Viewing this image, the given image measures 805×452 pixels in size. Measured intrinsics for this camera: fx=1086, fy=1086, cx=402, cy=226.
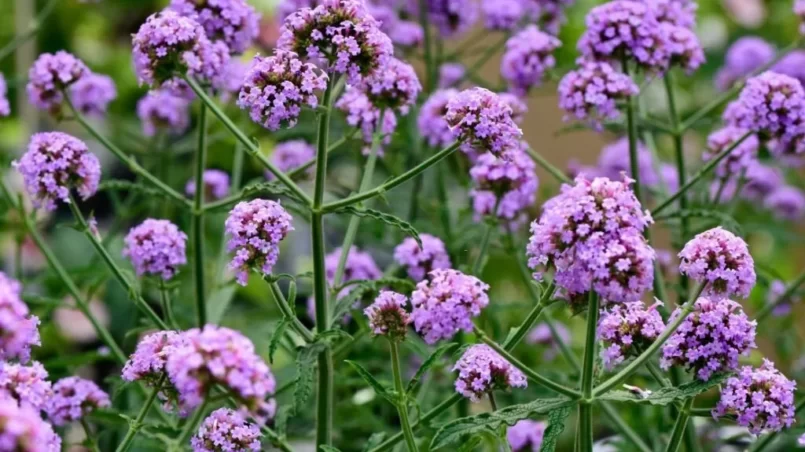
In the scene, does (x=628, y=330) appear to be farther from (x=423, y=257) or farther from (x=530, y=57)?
(x=530, y=57)

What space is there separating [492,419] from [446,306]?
16cm

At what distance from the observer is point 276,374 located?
2592 millimetres

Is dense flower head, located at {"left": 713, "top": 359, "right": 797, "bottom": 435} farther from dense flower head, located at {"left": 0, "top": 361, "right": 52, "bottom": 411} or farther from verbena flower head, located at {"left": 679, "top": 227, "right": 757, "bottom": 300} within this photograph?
dense flower head, located at {"left": 0, "top": 361, "right": 52, "bottom": 411}

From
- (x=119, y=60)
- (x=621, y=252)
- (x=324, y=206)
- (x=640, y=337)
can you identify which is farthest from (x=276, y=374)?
(x=119, y=60)

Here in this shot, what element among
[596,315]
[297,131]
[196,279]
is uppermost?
[297,131]

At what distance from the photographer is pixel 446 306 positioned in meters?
1.49

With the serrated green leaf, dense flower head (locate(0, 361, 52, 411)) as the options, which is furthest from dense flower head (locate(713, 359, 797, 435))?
dense flower head (locate(0, 361, 52, 411))

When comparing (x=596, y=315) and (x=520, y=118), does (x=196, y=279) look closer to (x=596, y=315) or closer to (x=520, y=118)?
(x=520, y=118)

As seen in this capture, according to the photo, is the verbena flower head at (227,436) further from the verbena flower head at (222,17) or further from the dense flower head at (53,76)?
the dense flower head at (53,76)

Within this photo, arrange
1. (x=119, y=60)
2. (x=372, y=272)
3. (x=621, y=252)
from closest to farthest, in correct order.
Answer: (x=621, y=252)
(x=372, y=272)
(x=119, y=60)

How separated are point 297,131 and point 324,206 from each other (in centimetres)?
97

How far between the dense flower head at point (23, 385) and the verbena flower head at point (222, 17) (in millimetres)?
806

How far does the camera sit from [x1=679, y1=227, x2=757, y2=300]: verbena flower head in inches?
56.6

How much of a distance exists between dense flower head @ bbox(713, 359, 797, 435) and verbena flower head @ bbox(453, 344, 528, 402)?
288 millimetres
